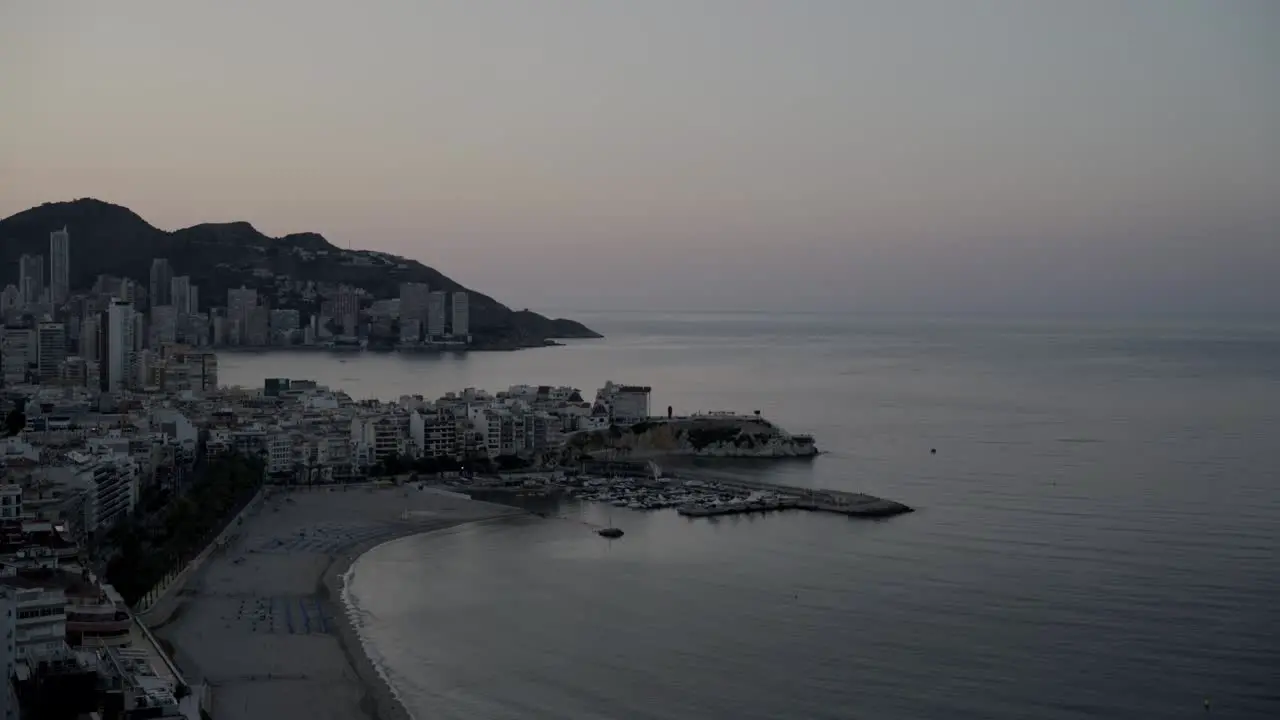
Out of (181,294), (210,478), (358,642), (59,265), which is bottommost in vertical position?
(358,642)

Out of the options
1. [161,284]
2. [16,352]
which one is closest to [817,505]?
[16,352]

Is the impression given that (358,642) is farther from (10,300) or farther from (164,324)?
(10,300)

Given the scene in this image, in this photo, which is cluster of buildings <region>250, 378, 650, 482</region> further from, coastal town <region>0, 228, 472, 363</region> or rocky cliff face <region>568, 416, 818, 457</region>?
coastal town <region>0, 228, 472, 363</region>

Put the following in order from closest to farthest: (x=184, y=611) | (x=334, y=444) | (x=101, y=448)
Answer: (x=184, y=611) < (x=101, y=448) < (x=334, y=444)

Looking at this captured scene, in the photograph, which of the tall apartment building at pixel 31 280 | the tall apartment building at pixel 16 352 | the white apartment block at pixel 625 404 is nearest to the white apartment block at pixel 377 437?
the white apartment block at pixel 625 404

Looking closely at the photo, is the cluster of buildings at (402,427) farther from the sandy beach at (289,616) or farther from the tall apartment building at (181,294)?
the tall apartment building at (181,294)

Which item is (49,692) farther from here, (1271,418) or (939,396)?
(939,396)

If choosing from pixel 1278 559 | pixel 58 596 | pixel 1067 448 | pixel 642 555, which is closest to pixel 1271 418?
pixel 1067 448
